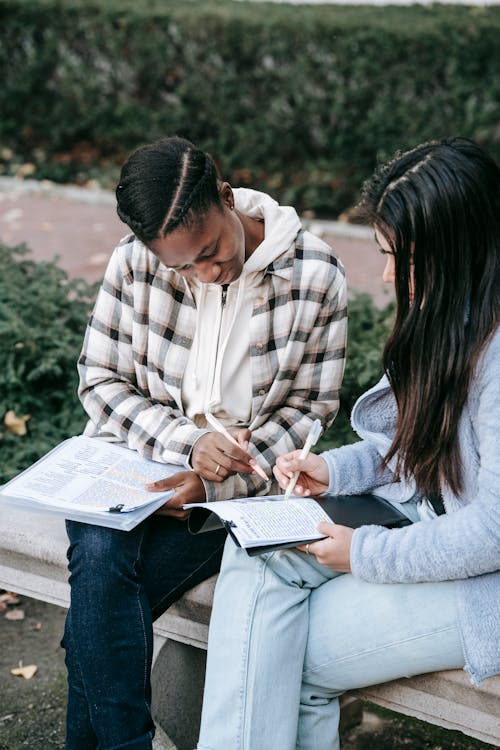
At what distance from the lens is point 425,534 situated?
211 centimetres

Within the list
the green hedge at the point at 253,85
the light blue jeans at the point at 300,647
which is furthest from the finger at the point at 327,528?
the green hedge at the point at 253,85

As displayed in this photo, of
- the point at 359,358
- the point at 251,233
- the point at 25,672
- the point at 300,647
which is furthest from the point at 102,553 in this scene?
the point at 359,358

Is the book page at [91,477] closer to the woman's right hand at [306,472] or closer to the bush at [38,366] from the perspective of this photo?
the woman's right hand at [306,472]

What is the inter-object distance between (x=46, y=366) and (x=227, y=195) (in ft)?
4.13

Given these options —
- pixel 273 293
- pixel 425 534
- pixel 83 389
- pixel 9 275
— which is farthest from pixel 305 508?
pixel 9 275

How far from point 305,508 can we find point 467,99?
17.6 ft

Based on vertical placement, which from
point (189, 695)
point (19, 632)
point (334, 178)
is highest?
point (334, 178)

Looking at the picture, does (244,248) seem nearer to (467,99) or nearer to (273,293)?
(273,293)

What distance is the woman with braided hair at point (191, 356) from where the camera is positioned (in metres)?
2.43

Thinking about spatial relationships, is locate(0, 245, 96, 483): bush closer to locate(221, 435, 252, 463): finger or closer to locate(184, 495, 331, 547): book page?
locate(221, 435, 252, 463): finger

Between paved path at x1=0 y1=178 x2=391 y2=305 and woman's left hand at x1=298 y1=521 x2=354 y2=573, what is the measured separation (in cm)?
352

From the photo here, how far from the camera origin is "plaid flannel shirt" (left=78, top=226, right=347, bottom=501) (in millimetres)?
2703

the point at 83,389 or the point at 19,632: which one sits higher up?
the point at 83,389

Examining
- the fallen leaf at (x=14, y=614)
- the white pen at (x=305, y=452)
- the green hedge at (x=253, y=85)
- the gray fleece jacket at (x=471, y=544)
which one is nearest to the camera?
the gray fleece jacket at (x=471, y=544)
